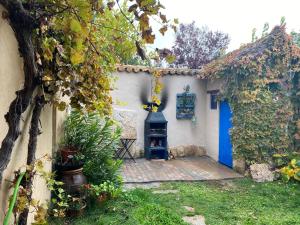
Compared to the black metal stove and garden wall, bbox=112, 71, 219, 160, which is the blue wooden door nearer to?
garden wall, bbox=112, 71, 219, 160

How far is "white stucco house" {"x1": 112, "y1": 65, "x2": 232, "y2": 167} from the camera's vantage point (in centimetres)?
956

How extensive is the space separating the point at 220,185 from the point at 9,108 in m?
5.75

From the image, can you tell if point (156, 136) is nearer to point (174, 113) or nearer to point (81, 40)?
point (174, 113)

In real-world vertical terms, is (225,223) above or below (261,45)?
below

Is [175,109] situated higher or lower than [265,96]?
lower

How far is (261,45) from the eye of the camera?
7.88m

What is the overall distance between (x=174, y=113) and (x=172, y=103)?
38 cm

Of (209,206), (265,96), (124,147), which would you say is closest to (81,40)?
(209,206)

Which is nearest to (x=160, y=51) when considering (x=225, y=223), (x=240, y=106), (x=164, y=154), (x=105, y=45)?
(x=105, y=45)

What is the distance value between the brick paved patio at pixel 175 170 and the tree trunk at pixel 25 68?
16.3 feet

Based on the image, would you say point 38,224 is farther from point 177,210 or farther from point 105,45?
point 177,210

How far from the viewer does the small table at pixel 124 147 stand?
30.7 ft

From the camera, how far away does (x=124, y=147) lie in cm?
938

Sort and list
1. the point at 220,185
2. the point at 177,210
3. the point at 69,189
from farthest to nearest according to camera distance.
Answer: the point at 220,185 < the point at 177,210 < the point at 69,189
